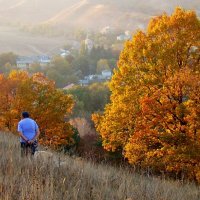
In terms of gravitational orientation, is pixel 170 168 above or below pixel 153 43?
A: below

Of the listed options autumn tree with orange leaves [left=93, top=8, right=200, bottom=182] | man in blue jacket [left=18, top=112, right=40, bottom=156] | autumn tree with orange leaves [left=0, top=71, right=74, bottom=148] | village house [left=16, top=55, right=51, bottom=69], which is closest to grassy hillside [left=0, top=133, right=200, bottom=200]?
man in blue jacket [left=18, top=112, right=40, bottom=156]

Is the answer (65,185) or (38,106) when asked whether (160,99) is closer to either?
(65,185)

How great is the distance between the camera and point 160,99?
823 inches

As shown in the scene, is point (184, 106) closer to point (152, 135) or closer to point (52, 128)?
point (152, 135)

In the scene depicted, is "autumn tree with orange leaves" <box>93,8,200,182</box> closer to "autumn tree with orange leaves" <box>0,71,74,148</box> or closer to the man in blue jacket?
the man in blue jacket

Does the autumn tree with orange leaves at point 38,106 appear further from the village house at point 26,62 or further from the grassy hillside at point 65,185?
the village house at point 26,62

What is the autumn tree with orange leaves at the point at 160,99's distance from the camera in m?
20.0

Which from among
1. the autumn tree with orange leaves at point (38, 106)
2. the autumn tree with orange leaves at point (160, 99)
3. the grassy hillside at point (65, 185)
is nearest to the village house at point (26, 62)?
the autumn tree with orange leaves at point (38, 106)

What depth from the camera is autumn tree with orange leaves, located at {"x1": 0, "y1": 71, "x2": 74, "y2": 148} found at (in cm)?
3859

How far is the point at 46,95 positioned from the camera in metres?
41.2

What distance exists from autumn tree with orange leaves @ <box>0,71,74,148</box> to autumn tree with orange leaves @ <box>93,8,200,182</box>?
1508 cm

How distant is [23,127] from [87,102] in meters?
65.9

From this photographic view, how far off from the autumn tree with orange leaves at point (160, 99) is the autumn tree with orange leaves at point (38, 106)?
15078 millimetres

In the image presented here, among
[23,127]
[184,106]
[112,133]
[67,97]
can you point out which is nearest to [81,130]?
[67,97]
